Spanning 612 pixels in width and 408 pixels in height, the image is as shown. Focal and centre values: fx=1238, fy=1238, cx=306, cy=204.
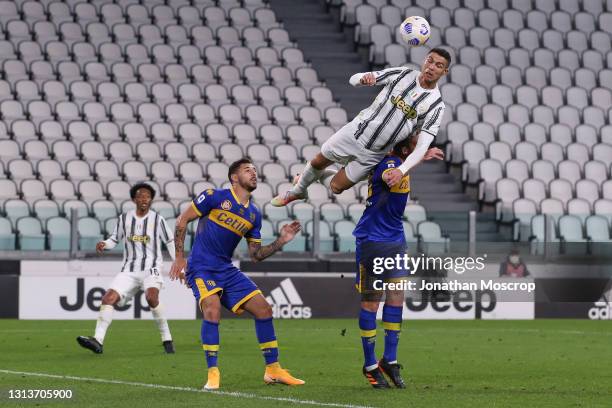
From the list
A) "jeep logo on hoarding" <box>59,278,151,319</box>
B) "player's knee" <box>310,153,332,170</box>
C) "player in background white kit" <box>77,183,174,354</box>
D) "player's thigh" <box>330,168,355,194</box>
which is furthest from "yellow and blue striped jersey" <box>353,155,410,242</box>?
"jeep logo on hoarding" <box>59,278,151,319</box>

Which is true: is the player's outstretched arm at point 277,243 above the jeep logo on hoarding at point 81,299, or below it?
above

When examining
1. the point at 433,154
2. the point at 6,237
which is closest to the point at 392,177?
the point at 433,154

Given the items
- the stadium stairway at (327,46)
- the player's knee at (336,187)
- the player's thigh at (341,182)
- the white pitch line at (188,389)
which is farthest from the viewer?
the stadium stairway at (327,46)

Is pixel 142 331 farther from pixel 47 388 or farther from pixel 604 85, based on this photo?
pixel 604 85

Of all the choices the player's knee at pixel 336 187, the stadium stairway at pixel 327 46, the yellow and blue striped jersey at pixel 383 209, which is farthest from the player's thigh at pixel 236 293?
the stadium stairway at pixel 327 46

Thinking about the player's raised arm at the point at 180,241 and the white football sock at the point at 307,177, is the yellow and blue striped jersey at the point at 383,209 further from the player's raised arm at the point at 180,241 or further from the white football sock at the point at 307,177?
the player's raised arm at the point at 180,241

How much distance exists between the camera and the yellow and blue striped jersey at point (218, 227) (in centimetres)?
1014

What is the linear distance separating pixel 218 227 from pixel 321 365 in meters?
2.74

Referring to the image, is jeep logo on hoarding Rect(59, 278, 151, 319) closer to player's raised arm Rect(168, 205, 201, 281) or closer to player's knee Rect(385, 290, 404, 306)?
player's raised arm Rect(168, 205, 201, 281)

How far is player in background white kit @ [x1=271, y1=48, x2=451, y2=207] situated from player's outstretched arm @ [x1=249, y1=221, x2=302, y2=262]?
811 mm

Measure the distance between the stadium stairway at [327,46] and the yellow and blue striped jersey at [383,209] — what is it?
1600cm

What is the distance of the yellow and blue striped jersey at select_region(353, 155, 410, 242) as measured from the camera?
32.8 ft

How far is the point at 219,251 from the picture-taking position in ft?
33.4

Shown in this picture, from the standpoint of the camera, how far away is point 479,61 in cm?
2777
